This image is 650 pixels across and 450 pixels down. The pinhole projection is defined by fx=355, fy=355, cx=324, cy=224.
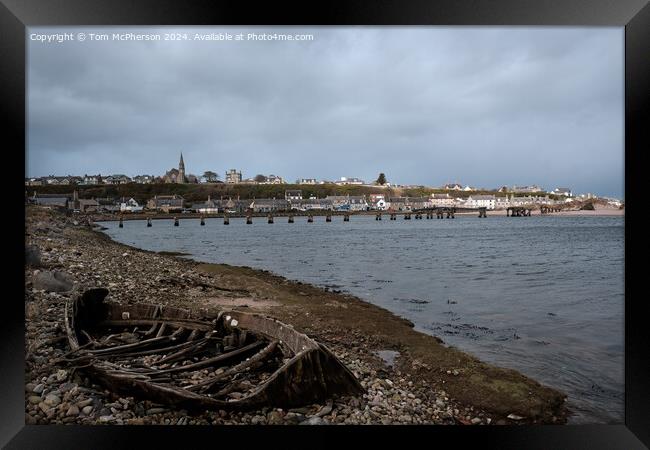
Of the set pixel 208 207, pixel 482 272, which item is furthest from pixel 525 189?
pixel 208 207

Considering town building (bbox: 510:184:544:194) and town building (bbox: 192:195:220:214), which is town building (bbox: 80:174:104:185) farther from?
town building (bbox: 510:184:544:194)

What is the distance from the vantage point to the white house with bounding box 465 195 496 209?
4.67 meters

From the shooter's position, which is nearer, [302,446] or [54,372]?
[302,446]

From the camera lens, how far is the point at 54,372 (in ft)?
8.93

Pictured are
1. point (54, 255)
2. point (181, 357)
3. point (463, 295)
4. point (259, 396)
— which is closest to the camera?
point (259, 396)

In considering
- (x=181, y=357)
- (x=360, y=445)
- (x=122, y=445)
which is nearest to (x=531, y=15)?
(x=360, y=445)

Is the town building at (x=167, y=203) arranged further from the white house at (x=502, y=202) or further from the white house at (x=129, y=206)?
the white house at (x=502, y=202)

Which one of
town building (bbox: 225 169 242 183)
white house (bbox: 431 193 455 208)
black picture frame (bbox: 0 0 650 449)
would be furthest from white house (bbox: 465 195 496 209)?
town building (bbox: 225 169 242 183)

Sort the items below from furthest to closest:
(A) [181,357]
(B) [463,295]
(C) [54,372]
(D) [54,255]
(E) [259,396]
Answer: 1. (B) [463,295]
2. (D) [54,255]
3. (A) [181,357]
4. (C) [54,372]
5. (E) [259,396]

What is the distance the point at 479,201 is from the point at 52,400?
4.90 metres

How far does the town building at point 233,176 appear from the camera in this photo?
Result: 3.67 m

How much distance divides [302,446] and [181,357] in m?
1.19

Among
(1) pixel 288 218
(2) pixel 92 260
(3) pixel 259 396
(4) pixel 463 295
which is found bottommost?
(3) pixel 259 396

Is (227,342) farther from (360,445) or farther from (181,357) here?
(360,445)
